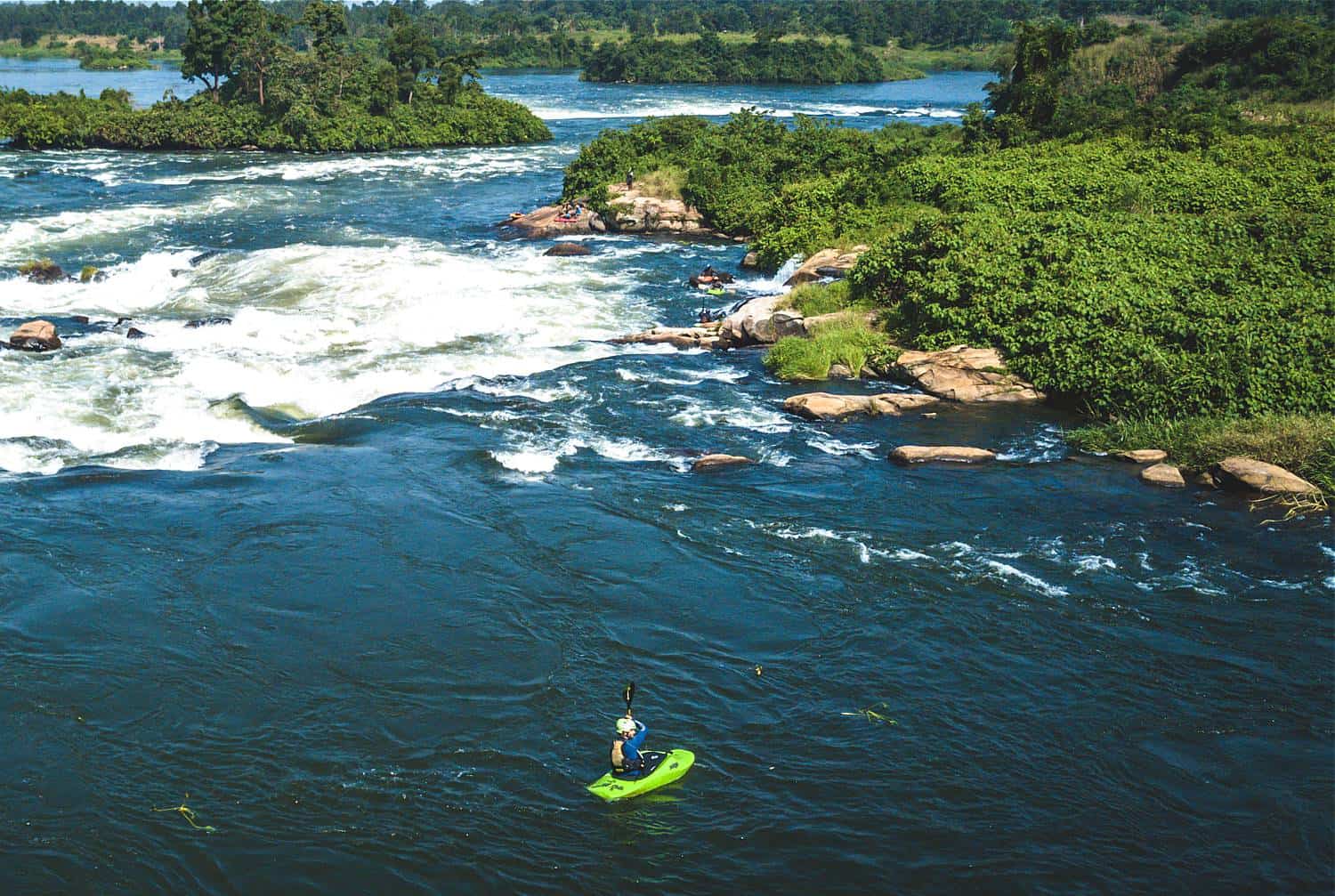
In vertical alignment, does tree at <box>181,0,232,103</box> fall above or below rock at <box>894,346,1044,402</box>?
above

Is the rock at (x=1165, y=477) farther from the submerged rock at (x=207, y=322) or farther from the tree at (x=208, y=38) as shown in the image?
the tree at (x=208, y=38)

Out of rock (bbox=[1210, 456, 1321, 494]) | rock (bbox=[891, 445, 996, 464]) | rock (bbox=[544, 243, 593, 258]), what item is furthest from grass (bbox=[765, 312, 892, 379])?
rock (bbox=[544, 243, 593, 258])

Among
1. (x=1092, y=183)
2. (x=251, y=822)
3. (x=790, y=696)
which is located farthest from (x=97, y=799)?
(x=1092, y=183)

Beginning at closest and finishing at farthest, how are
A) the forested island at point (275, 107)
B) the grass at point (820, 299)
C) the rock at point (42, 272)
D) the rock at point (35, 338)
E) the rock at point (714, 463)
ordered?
the rock at point (714, 463) < the rock at point (35, 338) < the grass at point (820, 299) < the rock at point (42, 272) < the forested island at point (275, 107)

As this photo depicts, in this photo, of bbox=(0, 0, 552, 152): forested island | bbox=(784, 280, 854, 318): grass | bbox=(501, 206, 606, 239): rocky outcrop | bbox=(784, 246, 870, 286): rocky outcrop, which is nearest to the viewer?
bbox=(784, 280, 854, 318): grass

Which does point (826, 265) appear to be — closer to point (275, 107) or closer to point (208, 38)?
point (275, 107)

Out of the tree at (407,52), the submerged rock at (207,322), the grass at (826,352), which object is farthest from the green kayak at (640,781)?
the tree at (407,52)

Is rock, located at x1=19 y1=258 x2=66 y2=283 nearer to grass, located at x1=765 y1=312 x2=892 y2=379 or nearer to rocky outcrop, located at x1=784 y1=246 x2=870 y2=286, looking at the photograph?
rocky outcrop, located at x1=784 y1=246 x2=870 y2=286
